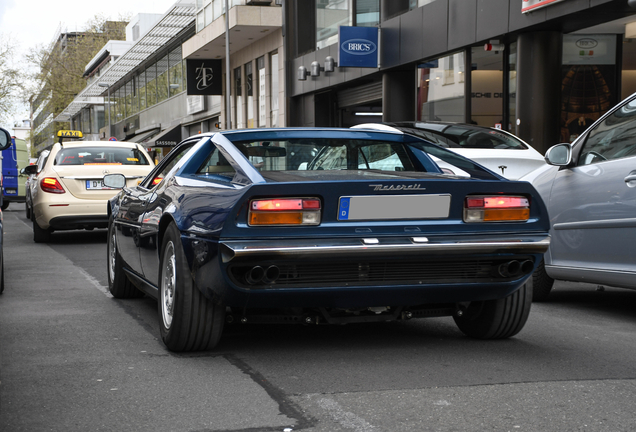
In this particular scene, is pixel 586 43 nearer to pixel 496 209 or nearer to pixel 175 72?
pixel 496 209

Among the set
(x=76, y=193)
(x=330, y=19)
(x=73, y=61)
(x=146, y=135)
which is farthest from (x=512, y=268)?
(x=73, y=61)

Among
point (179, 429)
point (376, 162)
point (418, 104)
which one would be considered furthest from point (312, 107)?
point (179, 429)

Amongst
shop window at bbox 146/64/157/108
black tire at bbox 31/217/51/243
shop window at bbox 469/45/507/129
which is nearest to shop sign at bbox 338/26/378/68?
shop window at bbox 469/45/507/129

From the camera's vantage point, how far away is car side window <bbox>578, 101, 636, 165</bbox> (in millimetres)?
5827

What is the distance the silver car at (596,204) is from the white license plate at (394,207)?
6.22 ft

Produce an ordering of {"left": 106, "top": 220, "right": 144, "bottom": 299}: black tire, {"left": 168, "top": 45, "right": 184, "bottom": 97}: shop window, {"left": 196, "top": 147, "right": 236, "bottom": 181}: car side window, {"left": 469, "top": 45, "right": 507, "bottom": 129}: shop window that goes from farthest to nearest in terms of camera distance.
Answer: {"left": 168, "top": 45, "right": 184, "bottom": 97}: shop window < {"left": 469, "top": 45, "right": 507, "bottom": 129}: shop window < {"left": 106, "top": 220, "right": 144, "bottom": 299}: black tire < {"left": 196, "top": 147, "right": 236, "bottom": 181}: car side window

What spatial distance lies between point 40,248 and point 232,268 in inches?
334

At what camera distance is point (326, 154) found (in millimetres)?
5125

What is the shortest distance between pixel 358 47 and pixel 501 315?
56.5 ft

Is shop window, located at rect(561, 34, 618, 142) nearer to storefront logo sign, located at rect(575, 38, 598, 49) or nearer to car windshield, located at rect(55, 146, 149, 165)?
storefront logo sign, located at rect(575, 38, 598, 49)

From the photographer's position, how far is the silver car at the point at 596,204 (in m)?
5.66

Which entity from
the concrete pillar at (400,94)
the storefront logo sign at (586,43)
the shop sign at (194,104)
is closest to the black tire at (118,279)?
the storefront logo sign at (586,43)

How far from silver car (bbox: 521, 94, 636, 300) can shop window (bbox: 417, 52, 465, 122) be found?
11.8m

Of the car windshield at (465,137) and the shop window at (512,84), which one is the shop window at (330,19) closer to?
the shop window at (512,84)
